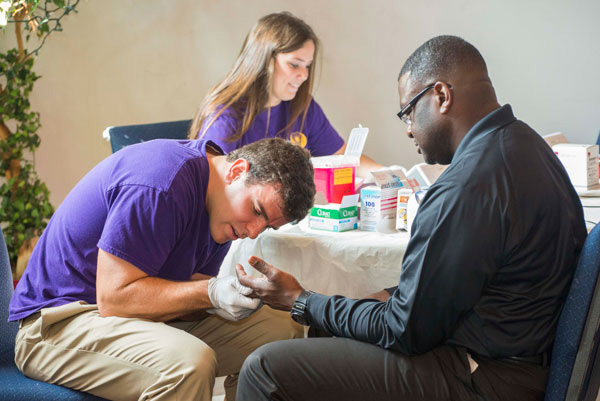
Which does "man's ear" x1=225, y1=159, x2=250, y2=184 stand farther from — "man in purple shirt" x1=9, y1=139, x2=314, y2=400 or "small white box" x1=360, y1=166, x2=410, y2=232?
"small white box" x1=360, y1=166, x2=410, y2=232

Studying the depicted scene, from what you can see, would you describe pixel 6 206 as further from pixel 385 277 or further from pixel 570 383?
pixel 570 383

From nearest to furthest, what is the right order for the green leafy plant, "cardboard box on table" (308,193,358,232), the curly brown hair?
the curly brown hair, "cardboard box on table" (308,193,358,232), the green leafy plant

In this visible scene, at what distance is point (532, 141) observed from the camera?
1193 mm

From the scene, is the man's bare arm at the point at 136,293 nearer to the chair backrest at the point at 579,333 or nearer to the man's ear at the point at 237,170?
the man's ear at the point at 237,170

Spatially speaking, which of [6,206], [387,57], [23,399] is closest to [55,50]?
[6,206]

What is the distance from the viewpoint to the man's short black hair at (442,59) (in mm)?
1267

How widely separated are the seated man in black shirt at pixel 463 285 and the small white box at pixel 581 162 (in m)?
0.99

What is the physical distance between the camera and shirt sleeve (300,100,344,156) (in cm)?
286

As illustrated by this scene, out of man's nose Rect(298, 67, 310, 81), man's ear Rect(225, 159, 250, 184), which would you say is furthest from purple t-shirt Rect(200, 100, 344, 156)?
man's ear Rect(225, 159, 250, 184)

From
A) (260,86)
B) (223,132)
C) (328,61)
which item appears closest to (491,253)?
(223,132)

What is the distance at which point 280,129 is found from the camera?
2.73 metres

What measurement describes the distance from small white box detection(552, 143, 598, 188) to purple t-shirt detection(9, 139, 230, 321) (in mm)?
1336

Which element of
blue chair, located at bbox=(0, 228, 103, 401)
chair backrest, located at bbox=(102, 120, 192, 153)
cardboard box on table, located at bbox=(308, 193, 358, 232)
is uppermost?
chair backrest, located at bbox=(102, 120, 192, 153)

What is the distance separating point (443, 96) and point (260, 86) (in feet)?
4.60
